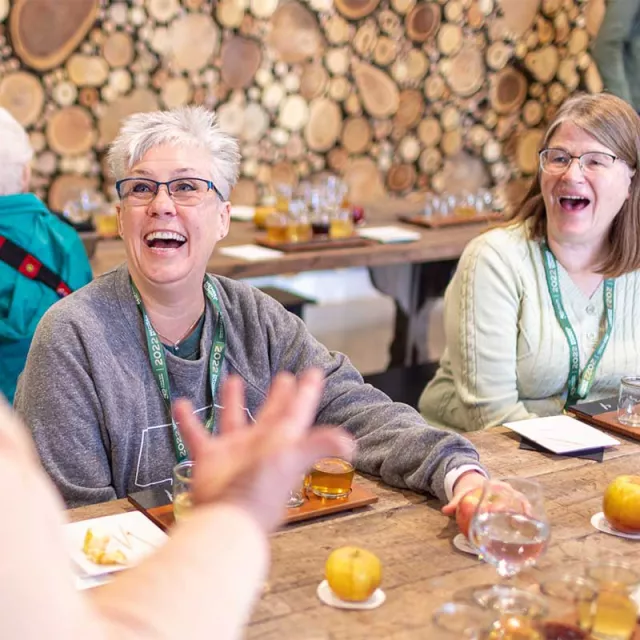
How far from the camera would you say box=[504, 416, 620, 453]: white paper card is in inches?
78.6

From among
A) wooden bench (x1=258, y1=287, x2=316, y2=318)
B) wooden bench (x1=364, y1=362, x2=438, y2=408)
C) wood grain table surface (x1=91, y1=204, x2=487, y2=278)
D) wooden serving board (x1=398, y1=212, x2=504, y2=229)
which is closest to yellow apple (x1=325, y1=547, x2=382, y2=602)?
wood grain table surface (x1=91, y1=204, x2=487, y2=278)

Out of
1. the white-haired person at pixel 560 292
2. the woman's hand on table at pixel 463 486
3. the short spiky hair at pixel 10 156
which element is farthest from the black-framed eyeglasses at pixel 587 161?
the short spiky hair at pixel 10 156

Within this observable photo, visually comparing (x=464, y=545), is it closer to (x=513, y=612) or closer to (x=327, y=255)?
(x=513, y=612)

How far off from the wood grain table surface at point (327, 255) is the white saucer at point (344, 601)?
219cm

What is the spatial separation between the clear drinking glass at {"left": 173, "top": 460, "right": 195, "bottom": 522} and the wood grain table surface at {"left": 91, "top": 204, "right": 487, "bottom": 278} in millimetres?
1953

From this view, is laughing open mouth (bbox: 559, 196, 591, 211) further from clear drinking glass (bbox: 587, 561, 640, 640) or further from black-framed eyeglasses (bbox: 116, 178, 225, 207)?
clear drinking glass (bbox: 587, 561, 640, 640)

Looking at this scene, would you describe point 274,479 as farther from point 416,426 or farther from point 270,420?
point 416,426

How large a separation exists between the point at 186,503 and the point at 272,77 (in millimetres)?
4035

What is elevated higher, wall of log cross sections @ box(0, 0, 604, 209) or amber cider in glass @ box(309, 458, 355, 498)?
wall of log cross sections @ box(0, 0, 604, 209)

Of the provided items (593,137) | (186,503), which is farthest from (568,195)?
(186,503)

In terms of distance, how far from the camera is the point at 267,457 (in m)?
1.00

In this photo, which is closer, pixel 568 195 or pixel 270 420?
pixel 270 420

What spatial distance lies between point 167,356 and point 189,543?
3.53ft

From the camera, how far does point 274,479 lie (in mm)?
996
